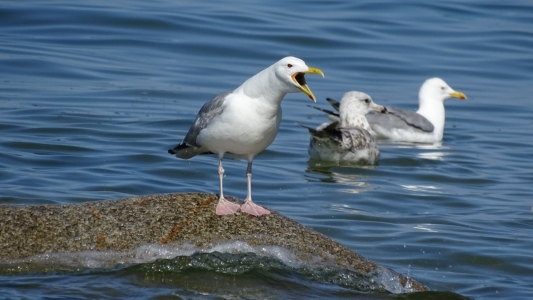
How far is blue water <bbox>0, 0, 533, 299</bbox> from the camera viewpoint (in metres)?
8.45

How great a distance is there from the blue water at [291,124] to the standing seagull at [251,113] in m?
0.88

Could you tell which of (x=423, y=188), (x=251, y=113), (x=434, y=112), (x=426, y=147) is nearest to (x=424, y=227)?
(x=423, y=188)

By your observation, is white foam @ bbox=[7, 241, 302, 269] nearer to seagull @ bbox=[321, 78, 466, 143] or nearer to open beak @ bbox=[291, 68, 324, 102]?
open beak @ bbox=[291, 68, 324, 102]

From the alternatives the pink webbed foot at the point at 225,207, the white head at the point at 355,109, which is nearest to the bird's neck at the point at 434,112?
the white head at the point at 355,109

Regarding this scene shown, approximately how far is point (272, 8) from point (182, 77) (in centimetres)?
815

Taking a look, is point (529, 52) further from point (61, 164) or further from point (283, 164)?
point (61, 164)

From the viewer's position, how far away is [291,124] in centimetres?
1530

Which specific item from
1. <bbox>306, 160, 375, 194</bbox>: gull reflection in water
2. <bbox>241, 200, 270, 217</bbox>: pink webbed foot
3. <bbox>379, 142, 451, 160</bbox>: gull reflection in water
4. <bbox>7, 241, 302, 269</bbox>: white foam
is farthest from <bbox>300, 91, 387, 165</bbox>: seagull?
<bbox>7, 241, 302, 269</bbox>: white foam

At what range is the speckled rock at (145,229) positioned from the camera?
6.67 meters

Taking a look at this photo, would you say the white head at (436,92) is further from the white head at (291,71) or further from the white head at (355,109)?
the white head at (291,71)

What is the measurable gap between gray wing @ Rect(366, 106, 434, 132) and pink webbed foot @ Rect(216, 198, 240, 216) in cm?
840

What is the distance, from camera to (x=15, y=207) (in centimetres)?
703

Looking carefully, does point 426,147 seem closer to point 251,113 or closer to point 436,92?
point 436,92

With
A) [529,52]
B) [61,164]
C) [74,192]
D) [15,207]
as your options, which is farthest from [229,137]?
[529,52]
